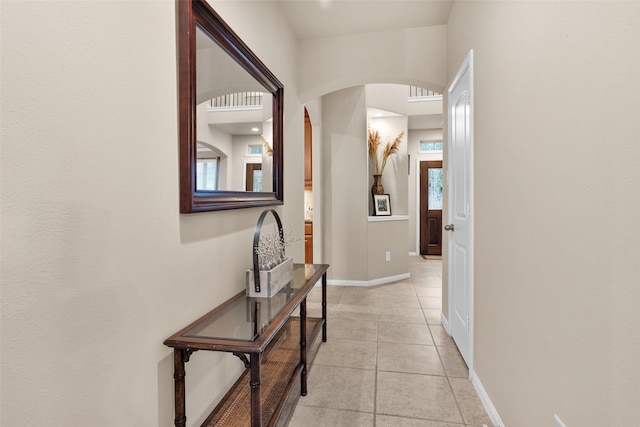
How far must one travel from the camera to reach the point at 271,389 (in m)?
1.75

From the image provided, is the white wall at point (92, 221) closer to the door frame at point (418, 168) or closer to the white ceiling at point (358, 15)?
the white ceiling at point (358, 15)

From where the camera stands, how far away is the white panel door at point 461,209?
7.32ft

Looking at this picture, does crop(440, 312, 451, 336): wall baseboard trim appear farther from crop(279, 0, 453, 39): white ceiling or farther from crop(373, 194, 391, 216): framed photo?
crop(279, 0, 453, 39): white ceiling

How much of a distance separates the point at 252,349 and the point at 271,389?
2.38 ft

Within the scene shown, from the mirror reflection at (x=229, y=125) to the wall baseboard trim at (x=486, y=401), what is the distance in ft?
5.91

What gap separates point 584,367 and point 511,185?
31.5 inches

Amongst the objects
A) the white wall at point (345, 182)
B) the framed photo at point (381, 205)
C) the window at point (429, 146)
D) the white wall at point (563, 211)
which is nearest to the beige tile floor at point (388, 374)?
the white wall at point (563, 211)

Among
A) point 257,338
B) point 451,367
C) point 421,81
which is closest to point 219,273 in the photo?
point 257,338

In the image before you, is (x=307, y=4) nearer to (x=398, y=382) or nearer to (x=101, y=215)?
(x=101, y=215)

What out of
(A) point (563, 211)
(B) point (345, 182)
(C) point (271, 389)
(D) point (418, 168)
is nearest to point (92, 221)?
(C) point (271, 389)

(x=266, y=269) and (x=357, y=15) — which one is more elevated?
(x=357, y=15)

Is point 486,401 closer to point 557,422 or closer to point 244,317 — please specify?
point 557,422

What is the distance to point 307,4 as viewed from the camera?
105 inches

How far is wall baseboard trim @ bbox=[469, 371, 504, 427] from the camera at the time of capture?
67.4 inches
